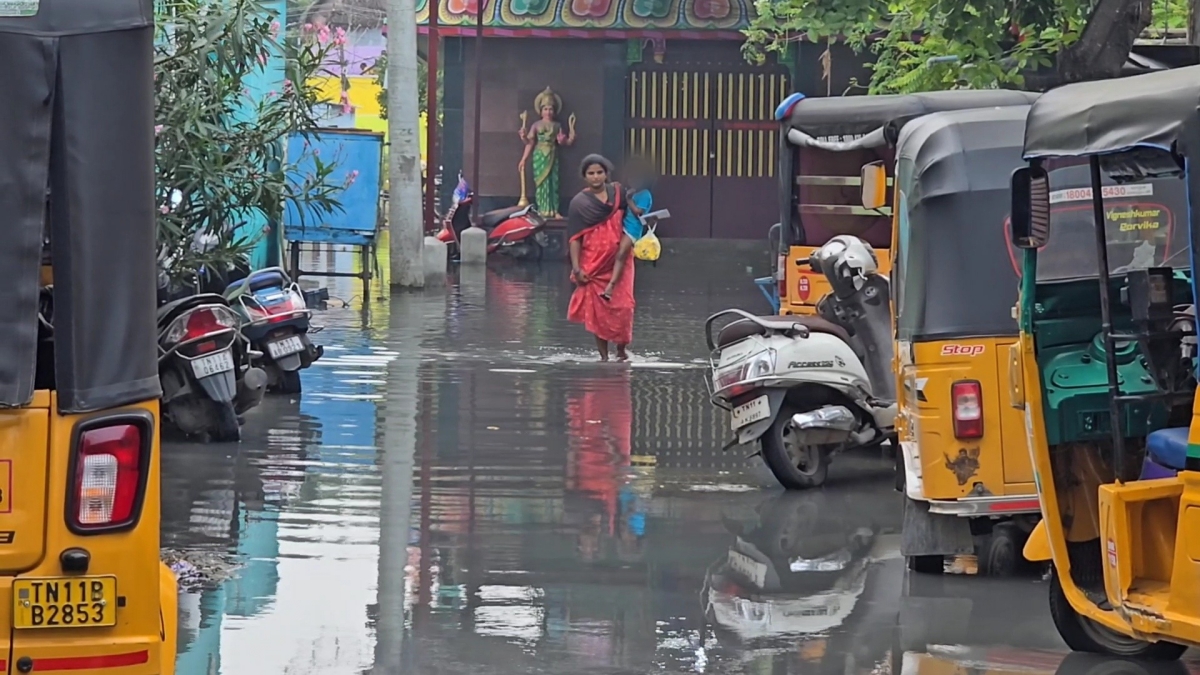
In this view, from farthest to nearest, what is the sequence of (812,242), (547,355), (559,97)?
(559,97), (547,355), (812,242)

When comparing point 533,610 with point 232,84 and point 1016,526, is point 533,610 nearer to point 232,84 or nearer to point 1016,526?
point 1016,526

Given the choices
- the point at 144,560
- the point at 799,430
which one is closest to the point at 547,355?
the point at 799,430

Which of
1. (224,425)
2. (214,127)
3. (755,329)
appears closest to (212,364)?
(224,425)

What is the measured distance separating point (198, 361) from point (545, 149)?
2128cm

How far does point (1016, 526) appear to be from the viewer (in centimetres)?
802

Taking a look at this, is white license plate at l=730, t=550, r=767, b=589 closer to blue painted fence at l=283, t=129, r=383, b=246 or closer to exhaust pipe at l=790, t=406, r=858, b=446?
exhaust pipe at l=790, t=406, r=858, b=446

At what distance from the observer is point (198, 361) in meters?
10.5

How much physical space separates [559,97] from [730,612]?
Result: 82.5ft

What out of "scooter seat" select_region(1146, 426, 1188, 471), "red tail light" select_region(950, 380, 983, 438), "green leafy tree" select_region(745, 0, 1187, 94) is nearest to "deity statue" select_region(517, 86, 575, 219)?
"green leafy tree" select_region(745, 0, 1187, 94)

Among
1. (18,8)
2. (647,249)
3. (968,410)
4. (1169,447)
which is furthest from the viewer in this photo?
(647,249)

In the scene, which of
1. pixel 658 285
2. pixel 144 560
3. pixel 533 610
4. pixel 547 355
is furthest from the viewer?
pixel 658 285

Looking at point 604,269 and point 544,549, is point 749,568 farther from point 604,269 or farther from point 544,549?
point 604,269

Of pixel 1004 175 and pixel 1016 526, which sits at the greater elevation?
pixel 1004 175

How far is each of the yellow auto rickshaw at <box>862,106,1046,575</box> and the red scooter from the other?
20382 mm
